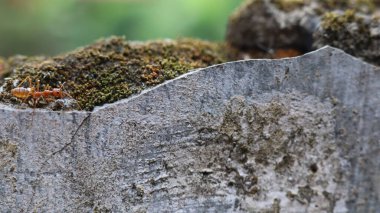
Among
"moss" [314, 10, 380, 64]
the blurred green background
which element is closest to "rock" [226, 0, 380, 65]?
"moss" [314, 10, 380, 64]

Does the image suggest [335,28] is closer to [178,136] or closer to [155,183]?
[178,136]

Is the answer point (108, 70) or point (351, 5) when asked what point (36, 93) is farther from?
point (351, 5)

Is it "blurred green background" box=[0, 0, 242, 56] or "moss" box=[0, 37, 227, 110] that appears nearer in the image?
"moss" box=[0, 37, 227, 110]

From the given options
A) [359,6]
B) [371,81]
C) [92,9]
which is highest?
[92,9]

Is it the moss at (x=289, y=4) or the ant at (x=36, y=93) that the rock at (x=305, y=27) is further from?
the ant at (x=36, y=93)

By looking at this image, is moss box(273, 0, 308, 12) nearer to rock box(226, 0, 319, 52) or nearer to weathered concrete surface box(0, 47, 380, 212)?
rock box(226, 0, 319, 52)

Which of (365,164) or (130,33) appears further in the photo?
(130,33)

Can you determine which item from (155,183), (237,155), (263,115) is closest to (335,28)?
(263,115)
